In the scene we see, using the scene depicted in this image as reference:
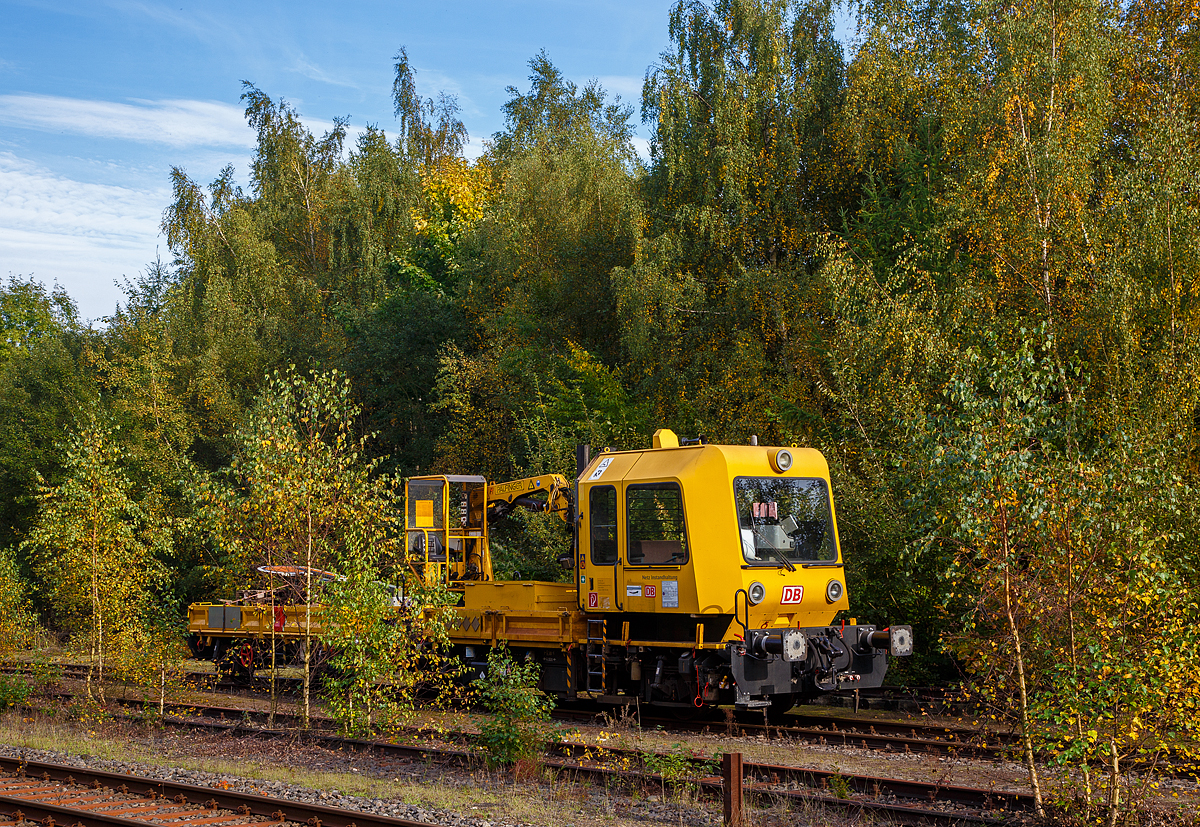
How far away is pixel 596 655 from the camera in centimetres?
1243

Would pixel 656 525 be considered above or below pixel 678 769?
above

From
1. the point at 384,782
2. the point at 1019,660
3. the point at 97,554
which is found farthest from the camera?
the point at 97,554

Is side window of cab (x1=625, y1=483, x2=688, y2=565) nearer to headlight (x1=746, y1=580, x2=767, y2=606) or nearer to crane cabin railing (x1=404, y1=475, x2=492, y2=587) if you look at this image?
headlight (x1=746, y1=580, x2=767, y2=606)

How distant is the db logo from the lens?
11.6m

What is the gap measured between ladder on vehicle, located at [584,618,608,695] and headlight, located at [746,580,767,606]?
2.02 meters

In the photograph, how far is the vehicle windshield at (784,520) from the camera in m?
11.6

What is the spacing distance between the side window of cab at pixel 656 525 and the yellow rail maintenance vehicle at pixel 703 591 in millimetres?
14

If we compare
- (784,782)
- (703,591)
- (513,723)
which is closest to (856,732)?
(703,591)

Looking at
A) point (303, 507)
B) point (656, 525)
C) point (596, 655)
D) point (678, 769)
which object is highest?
point (303, 507)

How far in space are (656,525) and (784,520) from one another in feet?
5.10

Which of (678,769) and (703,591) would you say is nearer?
(678,769)

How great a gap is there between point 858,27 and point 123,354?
2662cm

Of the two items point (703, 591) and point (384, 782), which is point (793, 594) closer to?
point (703, 591)

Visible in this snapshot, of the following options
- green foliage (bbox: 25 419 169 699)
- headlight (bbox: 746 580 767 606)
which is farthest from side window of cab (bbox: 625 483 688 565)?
green foliage (bbox: 25 419 169 699)
